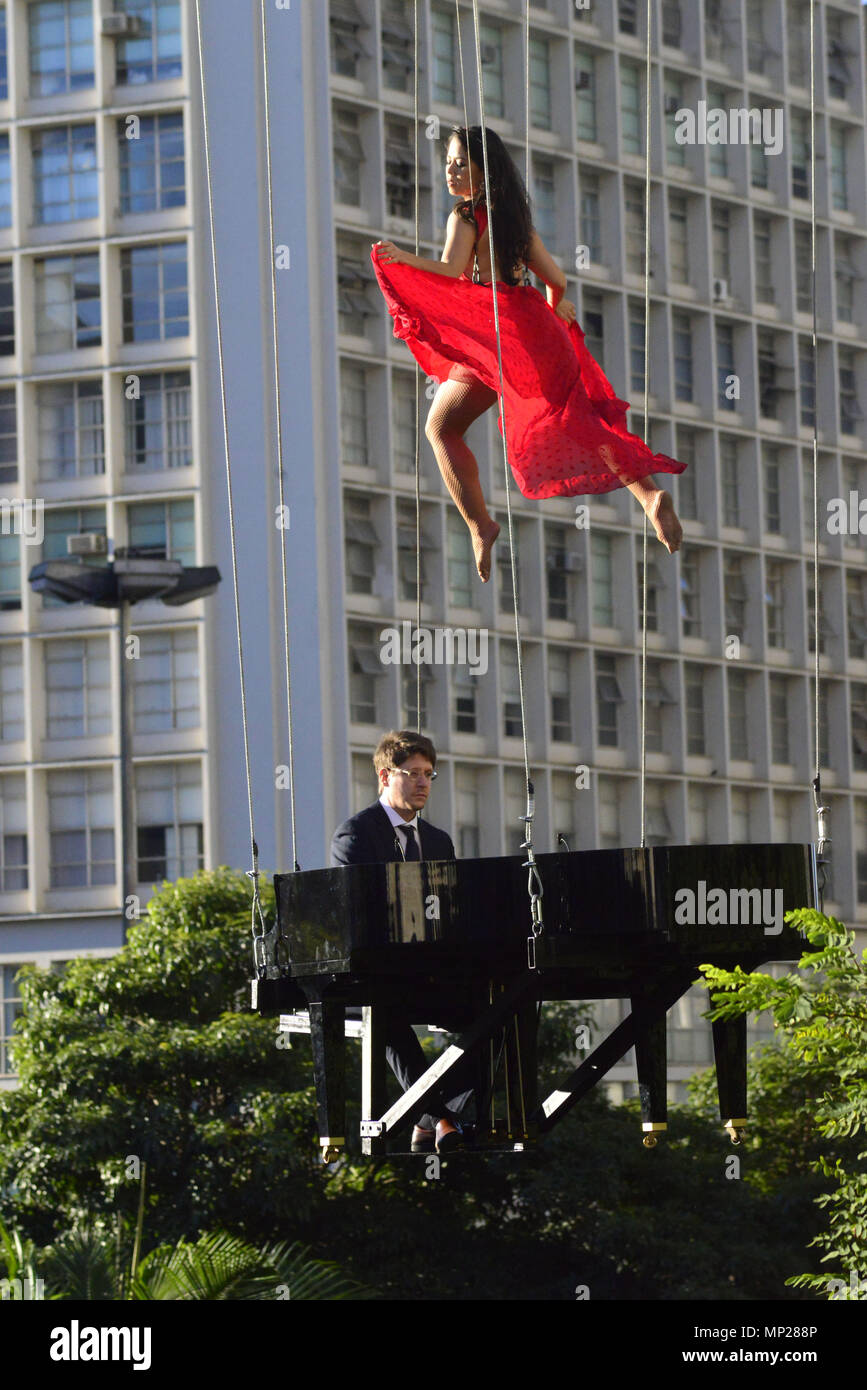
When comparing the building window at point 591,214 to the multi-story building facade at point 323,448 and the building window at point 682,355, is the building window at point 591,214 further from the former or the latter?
the building window at point 682,355

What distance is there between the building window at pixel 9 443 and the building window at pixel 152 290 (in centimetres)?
324

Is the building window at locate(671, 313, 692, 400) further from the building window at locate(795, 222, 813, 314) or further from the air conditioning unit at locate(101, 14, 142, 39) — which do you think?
the air conditioning unit at locate(101, 14, 142, 39)

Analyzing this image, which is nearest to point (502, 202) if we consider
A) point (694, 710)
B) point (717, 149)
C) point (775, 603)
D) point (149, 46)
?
A: point (149, 46)

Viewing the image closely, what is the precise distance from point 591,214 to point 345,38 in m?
8.34

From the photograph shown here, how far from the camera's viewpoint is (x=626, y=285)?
226ft

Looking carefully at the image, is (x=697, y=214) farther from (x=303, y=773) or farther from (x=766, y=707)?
(x=303, y=773)

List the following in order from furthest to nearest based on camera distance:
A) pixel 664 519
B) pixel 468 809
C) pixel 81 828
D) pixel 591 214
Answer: pixel 591 214 → pixel 468 809 → pixel 81 828 → pixel 664 519

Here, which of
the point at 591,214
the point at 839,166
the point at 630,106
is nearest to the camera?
the point at 591,214

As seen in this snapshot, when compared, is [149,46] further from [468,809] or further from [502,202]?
[502,202]

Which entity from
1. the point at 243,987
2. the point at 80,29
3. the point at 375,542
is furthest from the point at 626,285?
the point at 243,987

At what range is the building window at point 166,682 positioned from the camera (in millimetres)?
61938

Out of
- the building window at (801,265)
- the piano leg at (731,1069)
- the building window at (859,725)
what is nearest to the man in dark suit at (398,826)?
the piano leg at (731,1069)

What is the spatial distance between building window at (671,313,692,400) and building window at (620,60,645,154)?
4.53 m

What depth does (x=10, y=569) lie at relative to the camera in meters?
63.2
